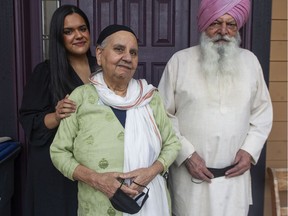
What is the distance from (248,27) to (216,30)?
0.92 metres

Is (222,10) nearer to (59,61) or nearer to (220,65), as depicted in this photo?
(220,65)

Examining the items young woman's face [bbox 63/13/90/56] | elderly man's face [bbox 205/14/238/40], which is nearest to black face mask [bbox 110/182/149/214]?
young woman's face [bbox 63/13/90/56]

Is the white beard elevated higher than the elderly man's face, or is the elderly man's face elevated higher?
the elderly man's face

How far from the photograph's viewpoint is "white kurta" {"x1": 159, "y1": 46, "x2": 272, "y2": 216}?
198 cm

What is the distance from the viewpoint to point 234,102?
6.51 feet

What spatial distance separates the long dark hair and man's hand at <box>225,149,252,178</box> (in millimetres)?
905

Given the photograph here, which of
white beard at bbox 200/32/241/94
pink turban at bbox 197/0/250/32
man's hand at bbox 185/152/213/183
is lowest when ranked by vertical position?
man's hand at bbox 185/152/213/183

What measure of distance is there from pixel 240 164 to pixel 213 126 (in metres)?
0.24

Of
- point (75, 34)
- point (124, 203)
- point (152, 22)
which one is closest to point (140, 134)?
point (124, 203)

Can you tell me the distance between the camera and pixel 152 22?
9.50 ft

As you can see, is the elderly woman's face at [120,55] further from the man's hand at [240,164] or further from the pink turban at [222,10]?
the man's hand at [240,164]

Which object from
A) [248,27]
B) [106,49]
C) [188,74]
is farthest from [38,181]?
[248,27]

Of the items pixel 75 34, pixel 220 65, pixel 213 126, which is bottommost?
pixel 213 126

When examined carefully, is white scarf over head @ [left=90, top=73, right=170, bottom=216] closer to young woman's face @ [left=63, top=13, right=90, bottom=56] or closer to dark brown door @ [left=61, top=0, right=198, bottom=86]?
young woman's face @ [left=63, top=13, right=90, bottom=56]
